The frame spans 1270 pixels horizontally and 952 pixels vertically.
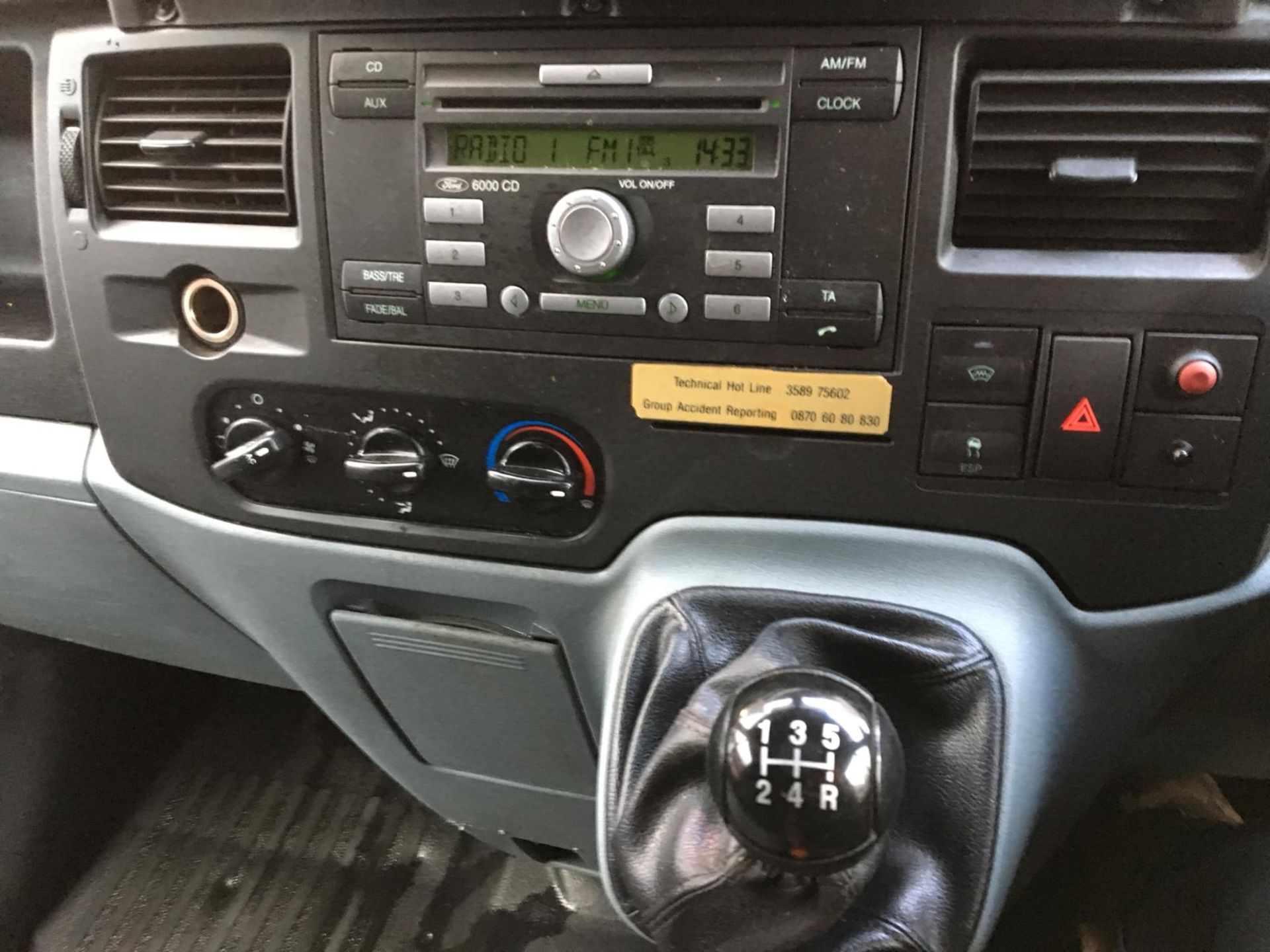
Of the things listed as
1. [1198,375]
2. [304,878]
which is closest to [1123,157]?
[1198,375]

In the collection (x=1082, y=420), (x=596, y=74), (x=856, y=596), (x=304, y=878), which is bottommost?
(x=304, y=878)

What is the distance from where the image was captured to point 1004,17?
599 millimetres

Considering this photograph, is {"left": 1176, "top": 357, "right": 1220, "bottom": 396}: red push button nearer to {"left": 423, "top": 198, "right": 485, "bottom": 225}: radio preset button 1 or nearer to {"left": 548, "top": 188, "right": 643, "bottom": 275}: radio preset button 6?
{"left": 548, "top": 188, "right": 643, "bottom": 275}: radio preset button 6

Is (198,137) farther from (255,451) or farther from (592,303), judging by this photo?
(592,303)

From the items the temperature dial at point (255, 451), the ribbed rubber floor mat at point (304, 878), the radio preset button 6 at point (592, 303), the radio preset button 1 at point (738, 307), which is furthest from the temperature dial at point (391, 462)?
the ribbed rubber floor mat at point (304, 878)

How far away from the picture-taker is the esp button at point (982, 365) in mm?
647

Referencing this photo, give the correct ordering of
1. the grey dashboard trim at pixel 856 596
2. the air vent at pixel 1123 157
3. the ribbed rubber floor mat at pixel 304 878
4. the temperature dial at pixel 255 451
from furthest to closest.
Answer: the ribbed rubber floor mat at pixel 304 878, the temperature dial at pixel 255 451, the grey dashboard trim at pixel 856 596, the air vent at pixel 1123 157

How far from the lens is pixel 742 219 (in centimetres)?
65

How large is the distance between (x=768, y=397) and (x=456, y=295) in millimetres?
245

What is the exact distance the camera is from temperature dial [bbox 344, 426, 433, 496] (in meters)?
0.79

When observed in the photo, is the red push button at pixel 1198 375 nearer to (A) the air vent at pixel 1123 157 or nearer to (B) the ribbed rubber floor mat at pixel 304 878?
(A) the air vent at pixel 1123 157

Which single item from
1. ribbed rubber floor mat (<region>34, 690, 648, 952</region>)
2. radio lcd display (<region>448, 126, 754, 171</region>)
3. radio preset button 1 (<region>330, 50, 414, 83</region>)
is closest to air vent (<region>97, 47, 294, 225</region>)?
radio preset button 1 (<region>330, 50, 414, 83</region>)

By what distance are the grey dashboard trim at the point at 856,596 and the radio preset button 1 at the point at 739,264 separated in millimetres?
191

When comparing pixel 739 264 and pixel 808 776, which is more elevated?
pixel 739 264
